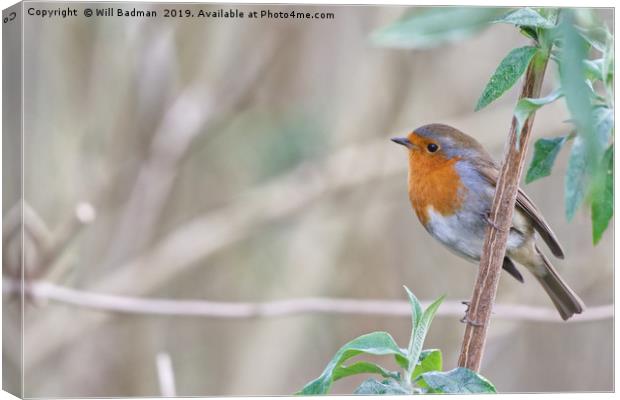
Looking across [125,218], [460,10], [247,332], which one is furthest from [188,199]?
[460,10]

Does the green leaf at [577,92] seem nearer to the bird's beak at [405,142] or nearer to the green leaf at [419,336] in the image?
the green leaf at [419,336]

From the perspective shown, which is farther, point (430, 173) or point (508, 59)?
point (430, 173)

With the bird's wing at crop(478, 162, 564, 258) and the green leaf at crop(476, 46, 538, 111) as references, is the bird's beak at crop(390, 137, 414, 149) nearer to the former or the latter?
the bird's wing at crop(478, 162, 564, 258)

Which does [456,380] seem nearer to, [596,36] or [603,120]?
[603,120]

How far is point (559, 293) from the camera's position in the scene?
1.67 meters

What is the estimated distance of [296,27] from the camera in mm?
1627

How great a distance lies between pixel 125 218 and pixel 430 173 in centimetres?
66

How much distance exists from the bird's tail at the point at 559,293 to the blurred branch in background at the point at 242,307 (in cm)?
2

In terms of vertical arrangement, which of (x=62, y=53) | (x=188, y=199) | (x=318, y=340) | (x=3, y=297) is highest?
(x=62, y=53)

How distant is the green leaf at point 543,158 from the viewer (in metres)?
1.05

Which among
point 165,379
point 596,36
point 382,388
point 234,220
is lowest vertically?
point 165,379

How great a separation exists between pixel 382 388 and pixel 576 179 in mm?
287

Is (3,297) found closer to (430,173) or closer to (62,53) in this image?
Result: (62,53)

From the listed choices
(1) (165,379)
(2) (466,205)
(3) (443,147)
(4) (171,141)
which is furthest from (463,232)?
(4) (171,141)
